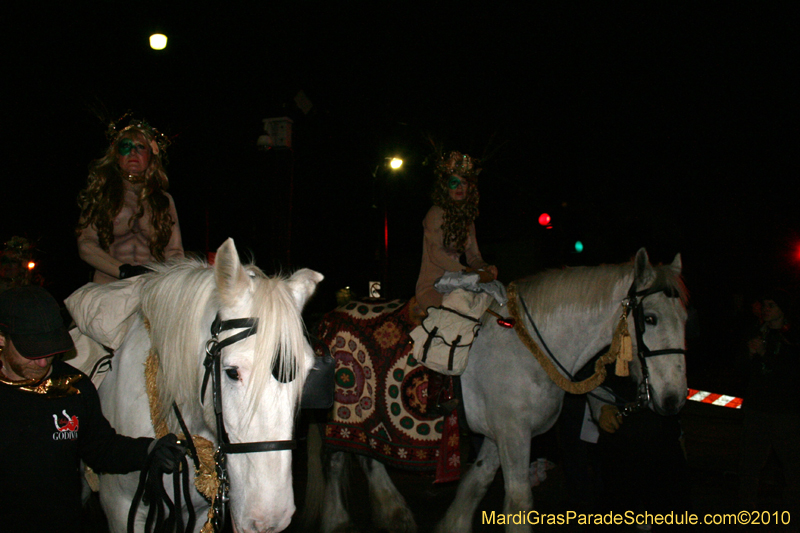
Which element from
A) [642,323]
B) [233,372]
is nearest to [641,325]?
[642,323]

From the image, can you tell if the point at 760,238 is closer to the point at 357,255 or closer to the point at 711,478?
the point at 711,478

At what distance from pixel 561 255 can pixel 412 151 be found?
29.0ft

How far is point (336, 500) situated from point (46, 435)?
2.96 m

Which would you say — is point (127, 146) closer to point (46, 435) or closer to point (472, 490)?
point (46, 435)

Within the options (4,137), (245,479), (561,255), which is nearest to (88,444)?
(245,479)

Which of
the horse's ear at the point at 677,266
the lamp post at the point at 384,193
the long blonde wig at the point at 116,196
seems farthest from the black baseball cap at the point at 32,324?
the lamp post at the point at 384,193

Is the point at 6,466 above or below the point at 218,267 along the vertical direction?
below

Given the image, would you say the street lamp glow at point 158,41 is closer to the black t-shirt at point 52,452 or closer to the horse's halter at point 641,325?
the black t-shirt at point 52,452

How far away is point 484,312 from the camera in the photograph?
13.4 ft

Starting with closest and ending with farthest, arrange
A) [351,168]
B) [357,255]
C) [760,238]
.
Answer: [760,238] → [351,168] → [357,255]

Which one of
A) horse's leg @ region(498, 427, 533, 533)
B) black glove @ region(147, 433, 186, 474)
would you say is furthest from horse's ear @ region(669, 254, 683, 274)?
black glove @ region(147, 433, 186, 474)

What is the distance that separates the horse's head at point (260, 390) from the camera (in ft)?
5.94

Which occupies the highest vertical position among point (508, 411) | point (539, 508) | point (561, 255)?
point (561, 255)

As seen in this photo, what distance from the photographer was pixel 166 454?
2.08m
